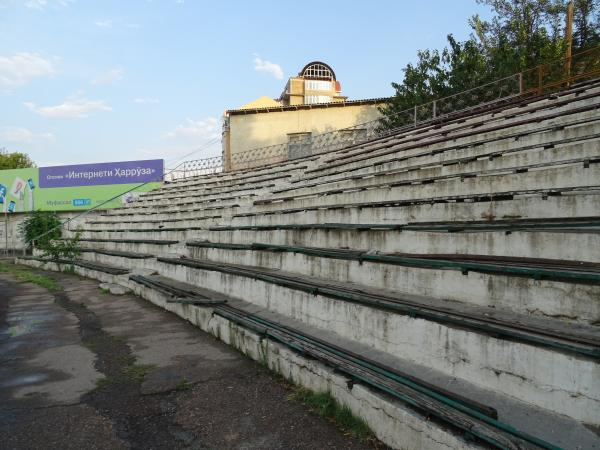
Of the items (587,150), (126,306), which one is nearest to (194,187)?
(126,306)

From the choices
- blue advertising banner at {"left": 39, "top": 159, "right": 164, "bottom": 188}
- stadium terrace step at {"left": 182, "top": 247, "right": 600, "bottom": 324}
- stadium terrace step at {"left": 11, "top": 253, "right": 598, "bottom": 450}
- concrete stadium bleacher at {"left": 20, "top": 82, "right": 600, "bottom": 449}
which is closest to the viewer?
stadium terrace step at {"left": 11, "top": 253, "right": 598, "bottom": 450}

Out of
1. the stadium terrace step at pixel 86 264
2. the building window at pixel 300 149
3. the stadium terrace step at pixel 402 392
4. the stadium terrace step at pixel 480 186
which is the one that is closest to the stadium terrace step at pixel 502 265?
the stadium terrace step at pixel 402 392

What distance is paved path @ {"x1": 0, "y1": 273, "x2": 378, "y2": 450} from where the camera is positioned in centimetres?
335

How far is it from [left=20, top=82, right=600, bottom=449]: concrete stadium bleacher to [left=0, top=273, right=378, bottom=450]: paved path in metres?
0.36

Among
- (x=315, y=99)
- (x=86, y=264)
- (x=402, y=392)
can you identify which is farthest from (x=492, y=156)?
(x=315, y=99)

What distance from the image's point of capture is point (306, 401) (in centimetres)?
381

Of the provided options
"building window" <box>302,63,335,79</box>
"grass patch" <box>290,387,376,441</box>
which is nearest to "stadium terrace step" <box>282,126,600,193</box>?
"grass patch" <box>290,387,376,441</box>

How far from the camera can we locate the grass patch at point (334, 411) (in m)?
3.24

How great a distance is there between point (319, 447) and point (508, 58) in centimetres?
1877

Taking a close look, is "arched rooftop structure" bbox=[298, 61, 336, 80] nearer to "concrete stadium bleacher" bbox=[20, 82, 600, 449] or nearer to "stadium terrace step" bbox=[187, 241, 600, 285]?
"concrete stadium bleacher" bbox=[20, 82, 600, 449]

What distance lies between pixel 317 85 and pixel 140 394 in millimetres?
31503

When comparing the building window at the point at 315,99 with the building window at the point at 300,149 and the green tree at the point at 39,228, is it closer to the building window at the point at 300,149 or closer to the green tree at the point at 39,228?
the building window at the point at 300,149

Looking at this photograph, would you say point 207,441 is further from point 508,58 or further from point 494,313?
point 508,58

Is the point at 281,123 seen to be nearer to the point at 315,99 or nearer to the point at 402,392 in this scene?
the point at 315,99
